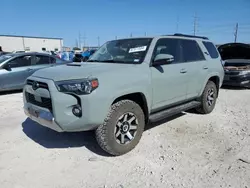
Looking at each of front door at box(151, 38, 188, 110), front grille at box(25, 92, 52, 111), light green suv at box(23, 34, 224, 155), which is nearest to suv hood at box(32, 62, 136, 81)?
light green suv at box(23, 34, 224, 155)

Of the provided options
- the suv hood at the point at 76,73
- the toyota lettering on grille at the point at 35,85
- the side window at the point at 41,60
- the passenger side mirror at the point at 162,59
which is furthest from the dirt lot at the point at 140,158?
the side window at the point at 41,60

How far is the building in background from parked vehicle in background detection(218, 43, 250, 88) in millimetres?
52119

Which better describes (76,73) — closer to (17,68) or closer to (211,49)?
(211,49)

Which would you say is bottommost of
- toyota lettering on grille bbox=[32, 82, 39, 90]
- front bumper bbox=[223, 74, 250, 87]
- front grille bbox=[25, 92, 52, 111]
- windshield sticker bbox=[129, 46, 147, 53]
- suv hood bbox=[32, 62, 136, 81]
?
front bumper bbox=[223, 74, 250, 87]

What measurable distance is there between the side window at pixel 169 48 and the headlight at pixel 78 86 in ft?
4.70

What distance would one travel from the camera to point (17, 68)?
7691 millimetres

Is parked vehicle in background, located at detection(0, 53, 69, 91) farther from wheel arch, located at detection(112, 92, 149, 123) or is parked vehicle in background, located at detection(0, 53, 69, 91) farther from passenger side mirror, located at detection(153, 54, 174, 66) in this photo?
passenger side mirror, located at detection(153, 54, 174, 66)

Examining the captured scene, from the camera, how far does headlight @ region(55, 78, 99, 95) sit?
9.36 ft

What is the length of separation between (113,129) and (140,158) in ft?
2.10

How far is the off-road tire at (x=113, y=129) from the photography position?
3111mm

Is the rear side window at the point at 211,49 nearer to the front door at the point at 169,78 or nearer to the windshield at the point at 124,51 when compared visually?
the front door at the point at 169,78

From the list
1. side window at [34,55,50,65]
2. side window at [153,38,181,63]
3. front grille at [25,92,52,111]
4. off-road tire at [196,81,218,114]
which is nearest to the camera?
front grille at [25,92,52,111]

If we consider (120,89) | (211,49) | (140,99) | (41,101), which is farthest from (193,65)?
(41,101)

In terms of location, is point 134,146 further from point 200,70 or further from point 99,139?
point 200,70
